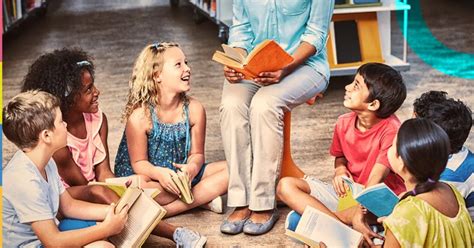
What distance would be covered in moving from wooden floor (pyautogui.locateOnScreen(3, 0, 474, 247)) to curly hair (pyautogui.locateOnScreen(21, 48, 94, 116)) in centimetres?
58

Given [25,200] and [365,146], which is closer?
[25,200]

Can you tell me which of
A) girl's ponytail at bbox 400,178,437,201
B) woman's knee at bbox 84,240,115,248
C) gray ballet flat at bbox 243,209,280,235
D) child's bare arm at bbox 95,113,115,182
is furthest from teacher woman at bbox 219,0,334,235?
girl's ponytail at bbox 400,178,437,201

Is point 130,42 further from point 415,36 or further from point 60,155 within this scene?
point 60,155

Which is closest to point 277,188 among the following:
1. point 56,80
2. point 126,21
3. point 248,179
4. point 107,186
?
point 248,179

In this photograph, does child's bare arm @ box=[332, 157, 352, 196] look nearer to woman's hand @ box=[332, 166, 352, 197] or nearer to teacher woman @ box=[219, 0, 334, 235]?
woman's hand @ box=[332, 166, 352, 197]

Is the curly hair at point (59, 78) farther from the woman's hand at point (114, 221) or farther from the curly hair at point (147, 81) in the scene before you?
the woman's hand at point (114, 221)

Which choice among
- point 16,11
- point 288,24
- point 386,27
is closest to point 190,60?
point 386,27

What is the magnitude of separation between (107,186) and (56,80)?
45 centimetres

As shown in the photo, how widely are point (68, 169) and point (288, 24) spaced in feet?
3.22

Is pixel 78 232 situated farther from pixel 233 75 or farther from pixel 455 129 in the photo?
pixel 455 129

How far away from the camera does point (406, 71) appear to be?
5.14 meters

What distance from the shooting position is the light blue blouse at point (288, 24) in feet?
10.4

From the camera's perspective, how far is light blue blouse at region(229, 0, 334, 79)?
10.4 ft

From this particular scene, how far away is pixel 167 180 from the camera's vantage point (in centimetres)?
305
